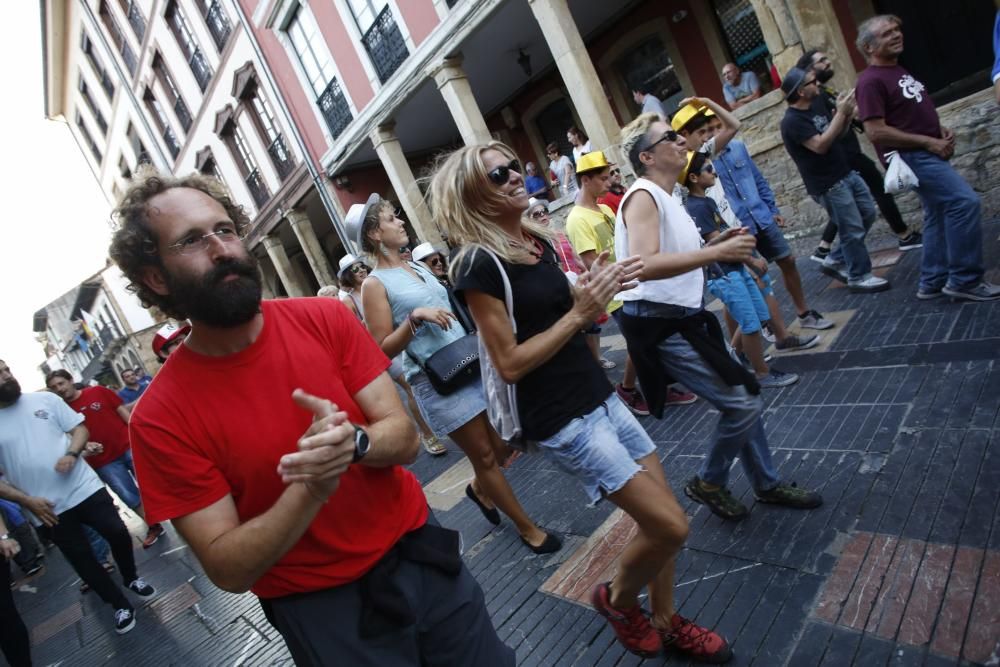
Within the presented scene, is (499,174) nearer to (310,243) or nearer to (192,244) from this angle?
(192,244)

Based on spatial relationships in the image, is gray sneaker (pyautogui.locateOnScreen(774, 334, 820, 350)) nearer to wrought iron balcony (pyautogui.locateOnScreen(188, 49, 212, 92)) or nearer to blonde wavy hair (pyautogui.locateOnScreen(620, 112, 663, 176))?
blonde wavy hair (pyautogui.locateOnScreen(620, 112, 663, 176))

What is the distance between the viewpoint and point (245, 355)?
1.44 metres

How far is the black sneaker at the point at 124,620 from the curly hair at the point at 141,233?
3805mm

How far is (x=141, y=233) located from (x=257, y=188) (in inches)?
723

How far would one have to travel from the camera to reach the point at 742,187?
4.41m

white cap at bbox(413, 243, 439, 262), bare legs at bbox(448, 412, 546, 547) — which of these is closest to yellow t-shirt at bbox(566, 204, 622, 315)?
bare legs at bbox(448, 412, 546, 547)

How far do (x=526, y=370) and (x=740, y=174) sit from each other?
135 inches

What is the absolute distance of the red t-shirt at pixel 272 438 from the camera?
1.28 meters

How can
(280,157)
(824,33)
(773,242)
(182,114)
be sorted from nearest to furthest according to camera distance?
(773,242) → (824,33) → (280,157) → (182,114)

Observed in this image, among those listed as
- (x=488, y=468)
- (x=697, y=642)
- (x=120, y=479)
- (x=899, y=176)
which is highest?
(x=120, y=479)

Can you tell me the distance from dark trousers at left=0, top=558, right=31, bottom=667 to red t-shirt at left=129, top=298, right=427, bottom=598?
10.3 feet

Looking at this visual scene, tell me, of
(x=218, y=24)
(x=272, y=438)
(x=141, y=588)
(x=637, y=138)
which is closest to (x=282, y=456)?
(x=272, y=438)

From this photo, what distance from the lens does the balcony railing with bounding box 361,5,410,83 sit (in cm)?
1091

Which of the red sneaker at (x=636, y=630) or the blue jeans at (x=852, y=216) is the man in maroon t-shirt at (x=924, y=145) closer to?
the blue jeans at (x=852, y=216)
